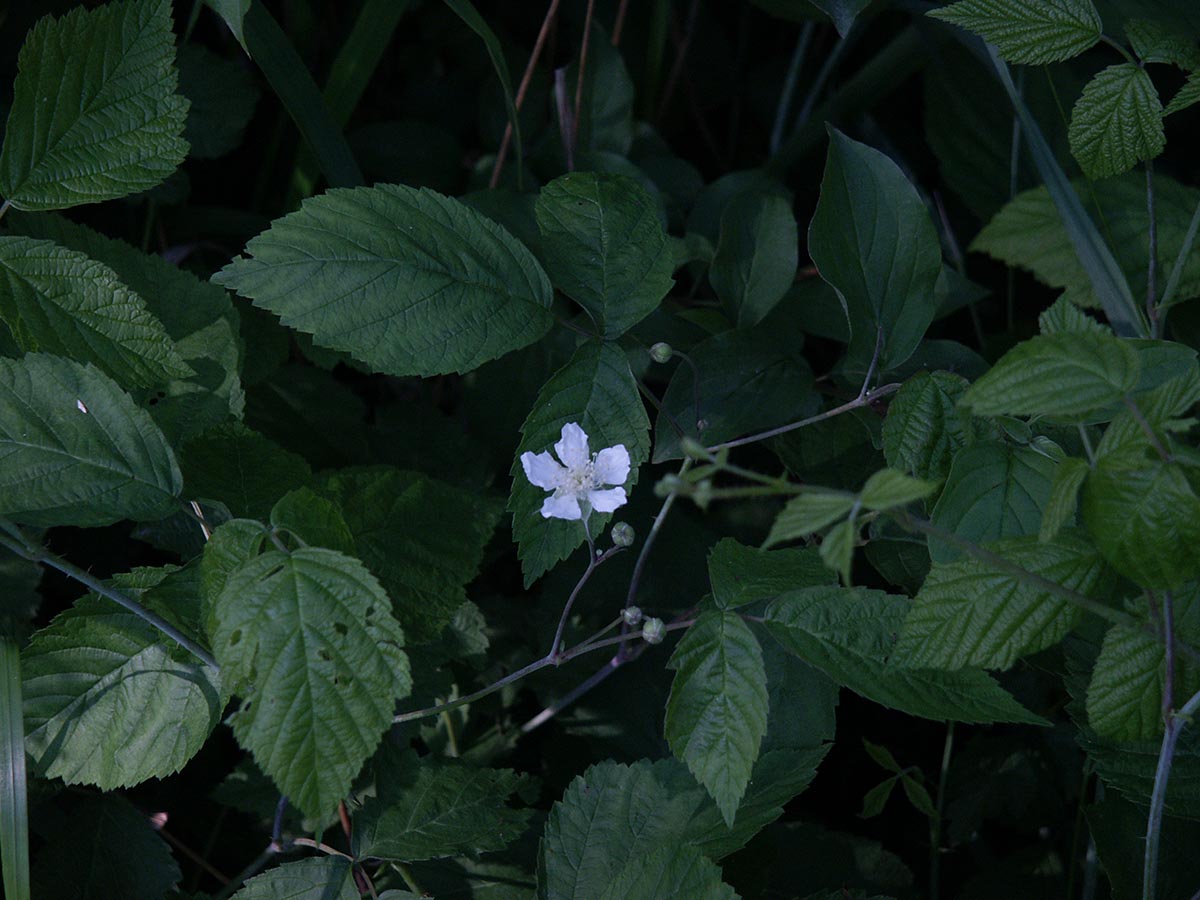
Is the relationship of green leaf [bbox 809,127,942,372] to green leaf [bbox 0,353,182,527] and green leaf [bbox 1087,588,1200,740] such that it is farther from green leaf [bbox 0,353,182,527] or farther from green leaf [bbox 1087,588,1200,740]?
green leaf [bbox 0,353,182,527]

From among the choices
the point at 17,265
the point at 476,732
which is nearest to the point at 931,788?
the point at 476,732

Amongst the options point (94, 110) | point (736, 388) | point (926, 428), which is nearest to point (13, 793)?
point (94, 110)

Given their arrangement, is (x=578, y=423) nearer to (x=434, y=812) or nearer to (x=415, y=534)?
(x=415, y=534)

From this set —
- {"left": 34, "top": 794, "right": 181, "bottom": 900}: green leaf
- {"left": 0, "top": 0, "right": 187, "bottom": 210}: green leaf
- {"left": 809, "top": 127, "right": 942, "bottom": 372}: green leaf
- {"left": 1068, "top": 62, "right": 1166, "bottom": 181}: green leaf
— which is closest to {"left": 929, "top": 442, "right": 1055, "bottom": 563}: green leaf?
{"left": 809, "top": 127, "right": 942, "bottom": 372}: green leaf

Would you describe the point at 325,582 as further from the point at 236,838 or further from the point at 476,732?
the point at 236,838

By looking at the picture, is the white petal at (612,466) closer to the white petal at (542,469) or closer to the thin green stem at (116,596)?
the white petal at (542,469)
